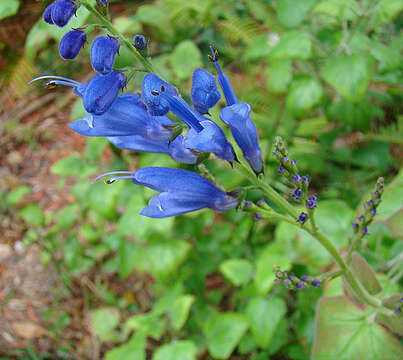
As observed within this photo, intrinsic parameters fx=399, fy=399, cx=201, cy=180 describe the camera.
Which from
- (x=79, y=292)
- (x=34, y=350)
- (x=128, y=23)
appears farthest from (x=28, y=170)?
(x=128, y=23)

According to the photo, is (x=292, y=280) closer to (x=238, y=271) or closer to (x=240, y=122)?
(x=240, y=122)

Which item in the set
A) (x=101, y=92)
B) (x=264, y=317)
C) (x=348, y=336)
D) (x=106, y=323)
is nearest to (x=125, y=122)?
(x=101, y=92)

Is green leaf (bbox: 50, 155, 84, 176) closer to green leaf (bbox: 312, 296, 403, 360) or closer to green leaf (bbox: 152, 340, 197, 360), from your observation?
green leaf (bbox: 152, 340, 197, 360)

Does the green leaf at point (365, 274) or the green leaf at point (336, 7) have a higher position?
the green leaf at point (336, 7)

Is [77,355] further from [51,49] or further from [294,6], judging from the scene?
[51,49]

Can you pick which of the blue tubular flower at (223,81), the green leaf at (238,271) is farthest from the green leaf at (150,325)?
the blue tubular flower at (223,81)

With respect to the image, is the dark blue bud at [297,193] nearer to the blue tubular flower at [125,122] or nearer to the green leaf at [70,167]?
A: the blue tubular flower at [125,122]
